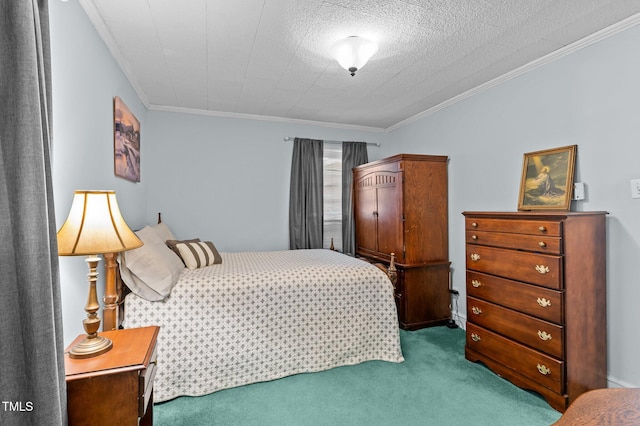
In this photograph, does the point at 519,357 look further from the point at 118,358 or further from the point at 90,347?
the point at 90,347

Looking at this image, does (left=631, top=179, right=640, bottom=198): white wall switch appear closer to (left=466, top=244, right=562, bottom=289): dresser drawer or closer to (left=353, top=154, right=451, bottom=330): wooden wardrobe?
(left=466, top=244, right=562, bottom=289): dresser drawer

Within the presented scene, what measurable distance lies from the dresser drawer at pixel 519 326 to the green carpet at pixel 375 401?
14.3 inches

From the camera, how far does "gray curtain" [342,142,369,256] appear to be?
4656mm

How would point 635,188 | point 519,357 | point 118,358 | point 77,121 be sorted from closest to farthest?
1. point 118,358
2. point 77,121
3. point 635,188
4. point 519,357

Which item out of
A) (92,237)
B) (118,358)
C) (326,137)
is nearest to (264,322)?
(118,358)

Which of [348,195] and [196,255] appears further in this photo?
[348,195]

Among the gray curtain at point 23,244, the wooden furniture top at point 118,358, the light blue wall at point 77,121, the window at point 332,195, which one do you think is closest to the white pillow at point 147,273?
the light blue wall at point 77,121

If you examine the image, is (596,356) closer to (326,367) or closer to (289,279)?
(326,367)

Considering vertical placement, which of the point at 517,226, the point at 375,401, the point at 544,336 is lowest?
the point at 375,401

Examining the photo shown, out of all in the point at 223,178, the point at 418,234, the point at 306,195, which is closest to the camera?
the point at 418,234

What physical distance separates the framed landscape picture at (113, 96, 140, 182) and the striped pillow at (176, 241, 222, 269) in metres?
0.80

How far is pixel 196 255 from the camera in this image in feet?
9.16

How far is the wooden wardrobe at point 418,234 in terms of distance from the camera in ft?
11.2

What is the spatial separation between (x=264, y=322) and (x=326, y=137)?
302 centimetres
